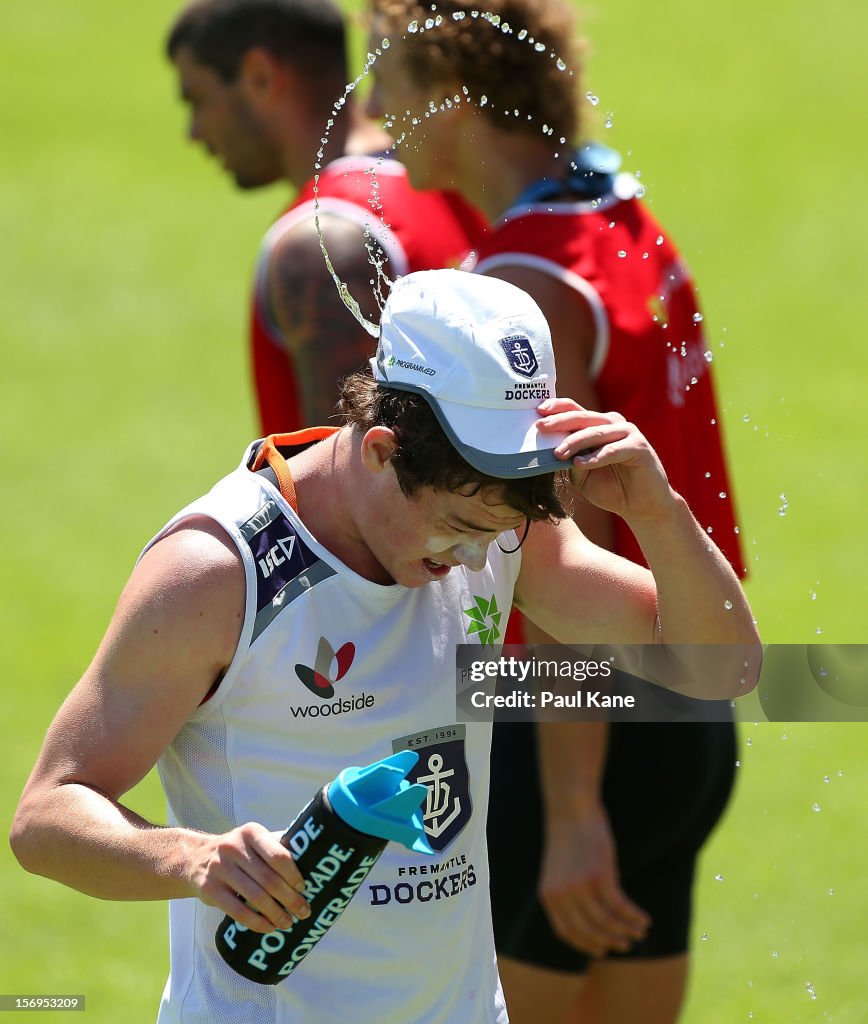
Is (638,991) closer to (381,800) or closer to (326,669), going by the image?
(326,669)

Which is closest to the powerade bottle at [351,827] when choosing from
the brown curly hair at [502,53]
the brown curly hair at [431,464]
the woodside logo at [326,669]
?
the woodside logo at [326,669]

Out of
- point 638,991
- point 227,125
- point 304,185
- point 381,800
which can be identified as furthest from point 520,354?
point 227,125

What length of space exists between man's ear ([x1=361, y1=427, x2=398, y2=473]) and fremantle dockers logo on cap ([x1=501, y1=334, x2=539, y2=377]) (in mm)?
208

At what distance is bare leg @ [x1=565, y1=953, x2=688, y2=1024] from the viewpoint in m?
3.75

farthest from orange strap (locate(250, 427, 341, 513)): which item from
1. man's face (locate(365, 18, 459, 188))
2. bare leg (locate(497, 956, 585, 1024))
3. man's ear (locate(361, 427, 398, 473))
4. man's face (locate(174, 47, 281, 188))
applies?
man's face (locate(174, 47, 281, 188))

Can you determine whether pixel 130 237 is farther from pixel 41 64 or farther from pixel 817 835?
pixel 817 835

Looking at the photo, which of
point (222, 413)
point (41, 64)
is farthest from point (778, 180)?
point (41, 64)

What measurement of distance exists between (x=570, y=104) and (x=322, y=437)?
1.38 m

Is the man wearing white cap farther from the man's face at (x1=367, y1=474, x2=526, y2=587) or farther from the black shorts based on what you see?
the black shorts

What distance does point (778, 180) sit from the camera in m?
13.9

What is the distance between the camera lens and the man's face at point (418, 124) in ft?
11.4

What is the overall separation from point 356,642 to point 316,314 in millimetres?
1634

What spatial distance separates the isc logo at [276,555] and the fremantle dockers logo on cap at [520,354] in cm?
43

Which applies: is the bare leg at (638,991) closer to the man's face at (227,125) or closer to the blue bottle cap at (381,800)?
the blue bottle cap at (381,800)
